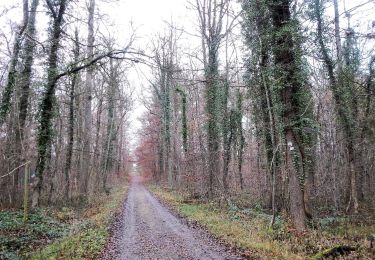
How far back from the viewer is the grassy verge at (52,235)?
8430 mm

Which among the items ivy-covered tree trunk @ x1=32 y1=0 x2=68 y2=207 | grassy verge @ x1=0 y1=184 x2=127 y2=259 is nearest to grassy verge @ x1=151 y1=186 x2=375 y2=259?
grassy verge @ x1=0 y1=184 x2=127 y2=259

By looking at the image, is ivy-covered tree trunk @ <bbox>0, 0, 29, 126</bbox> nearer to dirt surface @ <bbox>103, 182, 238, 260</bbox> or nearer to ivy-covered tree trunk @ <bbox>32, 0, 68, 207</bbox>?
ivy-covered tree trunk @ <bbox>32, 0, 68, 207</bbox>

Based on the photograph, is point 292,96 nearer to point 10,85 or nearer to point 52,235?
point 52,235

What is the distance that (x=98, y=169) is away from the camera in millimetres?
28547

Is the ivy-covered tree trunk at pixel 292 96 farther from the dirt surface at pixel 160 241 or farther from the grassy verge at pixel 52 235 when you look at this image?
the grassy verge at pixel 52 235

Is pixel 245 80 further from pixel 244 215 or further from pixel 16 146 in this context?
pixel 16 146

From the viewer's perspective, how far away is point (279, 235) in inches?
400

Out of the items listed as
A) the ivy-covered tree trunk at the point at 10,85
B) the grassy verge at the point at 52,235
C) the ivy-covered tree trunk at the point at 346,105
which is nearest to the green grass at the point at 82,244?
the grassy verge at the point at 52,235

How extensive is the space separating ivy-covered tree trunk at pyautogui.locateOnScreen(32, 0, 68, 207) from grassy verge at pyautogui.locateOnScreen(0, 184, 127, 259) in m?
1.62

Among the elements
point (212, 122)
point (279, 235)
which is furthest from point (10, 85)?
point (279, 235)

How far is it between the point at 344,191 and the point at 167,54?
19.8 meters

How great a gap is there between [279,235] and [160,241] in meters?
3.72

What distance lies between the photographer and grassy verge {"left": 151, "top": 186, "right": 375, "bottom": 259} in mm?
8320

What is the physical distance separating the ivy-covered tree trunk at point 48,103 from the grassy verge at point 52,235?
1.62 m
